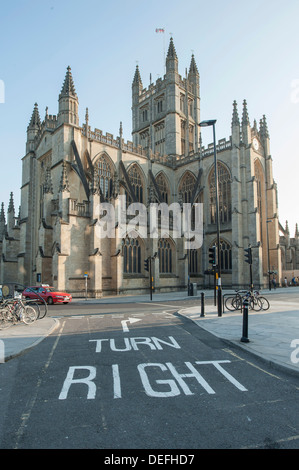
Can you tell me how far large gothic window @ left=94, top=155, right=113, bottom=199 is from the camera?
3154 cm

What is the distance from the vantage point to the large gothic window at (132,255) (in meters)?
29.6

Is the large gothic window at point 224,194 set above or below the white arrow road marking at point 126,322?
above

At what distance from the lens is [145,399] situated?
4281mm

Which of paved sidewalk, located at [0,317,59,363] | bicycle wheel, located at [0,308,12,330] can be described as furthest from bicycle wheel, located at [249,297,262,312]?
bicycle wheel, located at [0,308,12,330]

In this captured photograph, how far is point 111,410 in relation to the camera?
3.92 m

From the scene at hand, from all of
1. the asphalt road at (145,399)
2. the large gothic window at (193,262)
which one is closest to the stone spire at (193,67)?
the large gothic window at (193,262)

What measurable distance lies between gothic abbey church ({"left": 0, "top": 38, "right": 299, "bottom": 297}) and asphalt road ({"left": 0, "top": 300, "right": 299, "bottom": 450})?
1780cm

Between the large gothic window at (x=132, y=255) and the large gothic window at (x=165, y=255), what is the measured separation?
2922 mm

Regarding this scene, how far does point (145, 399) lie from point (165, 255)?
1134 inches

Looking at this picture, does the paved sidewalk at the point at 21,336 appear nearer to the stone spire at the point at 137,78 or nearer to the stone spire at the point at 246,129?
the stone spire at the point at 246,129

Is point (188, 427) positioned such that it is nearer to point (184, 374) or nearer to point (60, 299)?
point (184, 374)

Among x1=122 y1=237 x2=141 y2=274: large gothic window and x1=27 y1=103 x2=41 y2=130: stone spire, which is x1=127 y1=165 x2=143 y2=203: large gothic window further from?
x1=27 y1=103 x2=41 y2=130: stone spire

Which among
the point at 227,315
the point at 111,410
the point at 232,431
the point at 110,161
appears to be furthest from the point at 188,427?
the point at 110,161
